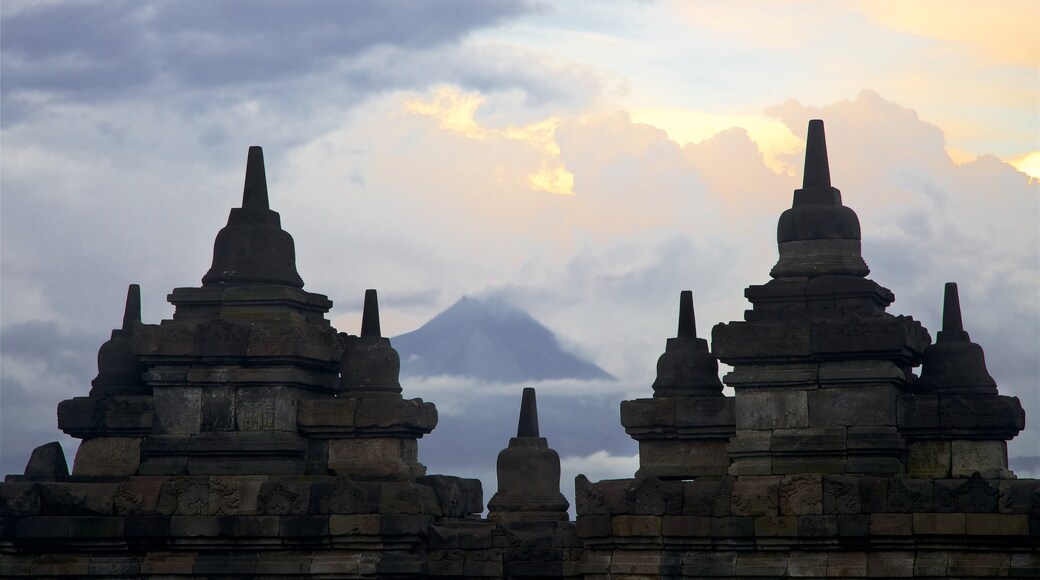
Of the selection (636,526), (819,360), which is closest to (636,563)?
(636,526)

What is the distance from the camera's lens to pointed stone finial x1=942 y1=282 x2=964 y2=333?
2797 centimetres

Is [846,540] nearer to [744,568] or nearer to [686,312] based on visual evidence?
[744,568]

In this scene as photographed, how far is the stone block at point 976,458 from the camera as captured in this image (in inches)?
1053

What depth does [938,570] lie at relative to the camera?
83.5 feet

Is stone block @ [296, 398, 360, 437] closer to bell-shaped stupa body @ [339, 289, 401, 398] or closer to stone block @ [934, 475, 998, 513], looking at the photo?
bell-shaped stupa body @ [339, 289, 401, 398]

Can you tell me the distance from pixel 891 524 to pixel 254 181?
1271 cm

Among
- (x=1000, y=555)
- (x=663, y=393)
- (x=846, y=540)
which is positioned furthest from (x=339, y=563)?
(x=1000, y=555)

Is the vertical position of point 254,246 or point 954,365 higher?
point 254,246

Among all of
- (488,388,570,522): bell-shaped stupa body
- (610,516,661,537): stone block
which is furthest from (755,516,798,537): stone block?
(488,388,570,522): bell-shaped stupa body

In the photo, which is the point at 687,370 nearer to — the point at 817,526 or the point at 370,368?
the point at 817,526

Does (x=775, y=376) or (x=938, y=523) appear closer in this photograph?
(x=938, y=523)

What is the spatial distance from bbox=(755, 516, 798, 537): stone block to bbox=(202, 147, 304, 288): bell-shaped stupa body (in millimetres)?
9394

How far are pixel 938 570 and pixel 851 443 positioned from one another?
93.1 inches

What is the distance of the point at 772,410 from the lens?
27.2 metres
